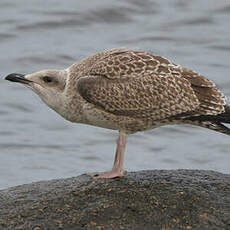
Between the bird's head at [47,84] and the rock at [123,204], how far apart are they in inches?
39.5

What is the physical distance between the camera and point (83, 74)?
9.04m

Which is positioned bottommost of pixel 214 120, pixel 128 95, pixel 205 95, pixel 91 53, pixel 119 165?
pixel 119 165

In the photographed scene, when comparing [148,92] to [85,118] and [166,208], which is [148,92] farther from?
[166,208]

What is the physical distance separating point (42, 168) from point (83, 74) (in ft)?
14.2

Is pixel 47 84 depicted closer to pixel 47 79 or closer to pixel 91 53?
pixel 47 79

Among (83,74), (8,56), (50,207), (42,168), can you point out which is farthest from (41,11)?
(50,207)

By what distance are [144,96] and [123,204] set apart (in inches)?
70.7

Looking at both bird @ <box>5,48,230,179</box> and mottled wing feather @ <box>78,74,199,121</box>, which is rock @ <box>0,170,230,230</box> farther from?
mottled wing feather @ <box>78,74,199,121</box>

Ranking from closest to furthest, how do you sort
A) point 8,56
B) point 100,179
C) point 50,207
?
point 50,207, point 100,179, point 8,56

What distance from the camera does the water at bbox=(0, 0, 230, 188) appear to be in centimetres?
1357

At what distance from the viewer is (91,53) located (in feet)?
60.7

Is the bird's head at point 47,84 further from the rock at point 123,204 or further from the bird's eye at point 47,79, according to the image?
the rock at point 123,204

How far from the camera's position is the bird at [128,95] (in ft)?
29.3

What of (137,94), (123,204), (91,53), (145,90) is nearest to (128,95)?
(137,94)
